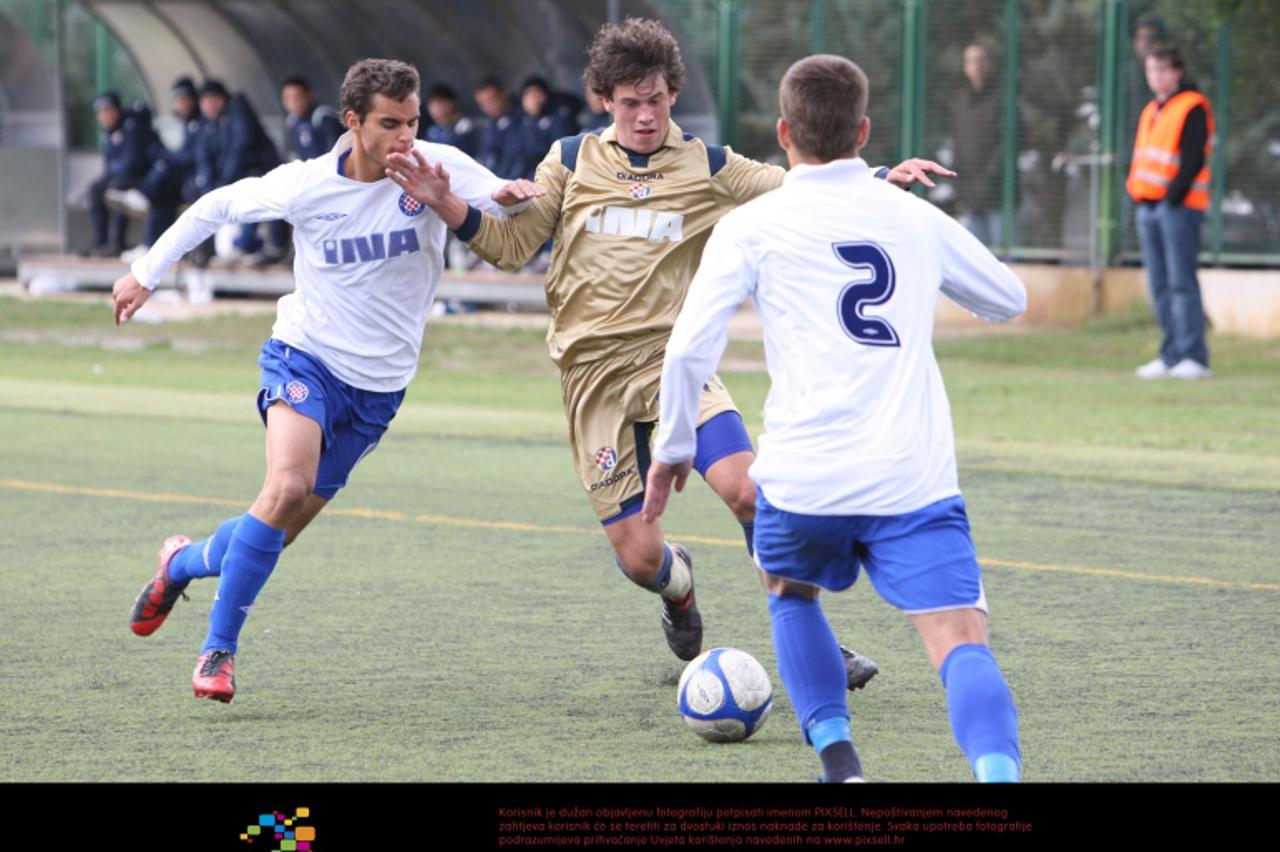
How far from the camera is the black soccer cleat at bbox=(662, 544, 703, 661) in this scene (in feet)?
21.4

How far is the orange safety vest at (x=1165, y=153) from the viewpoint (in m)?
15.5

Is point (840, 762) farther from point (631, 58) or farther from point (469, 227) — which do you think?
point (631, 58)

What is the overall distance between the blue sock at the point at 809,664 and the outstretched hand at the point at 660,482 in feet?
1.23

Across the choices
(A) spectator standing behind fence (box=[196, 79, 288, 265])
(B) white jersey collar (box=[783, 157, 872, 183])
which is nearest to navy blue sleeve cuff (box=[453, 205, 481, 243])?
(B) white jersey collar (box=[783, 157, 872, 183])

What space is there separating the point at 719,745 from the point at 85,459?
7.03m

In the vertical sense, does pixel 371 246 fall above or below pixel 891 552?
above

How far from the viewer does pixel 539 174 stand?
6527mm

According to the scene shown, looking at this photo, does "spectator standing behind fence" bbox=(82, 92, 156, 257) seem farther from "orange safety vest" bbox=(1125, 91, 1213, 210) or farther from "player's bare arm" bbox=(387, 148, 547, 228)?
"player's bare arm" bbox=(387, 148, 547, 228)

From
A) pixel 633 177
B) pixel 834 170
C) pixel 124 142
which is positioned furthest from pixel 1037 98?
pixel 834 170

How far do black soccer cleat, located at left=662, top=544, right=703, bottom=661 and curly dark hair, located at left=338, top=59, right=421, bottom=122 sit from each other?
169 centimetres

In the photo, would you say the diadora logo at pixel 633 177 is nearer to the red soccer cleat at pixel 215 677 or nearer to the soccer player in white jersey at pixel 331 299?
the soccer player in white jersey at pixel 331 299

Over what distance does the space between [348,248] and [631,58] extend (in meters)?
1.10

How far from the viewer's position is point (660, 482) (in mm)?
4723
